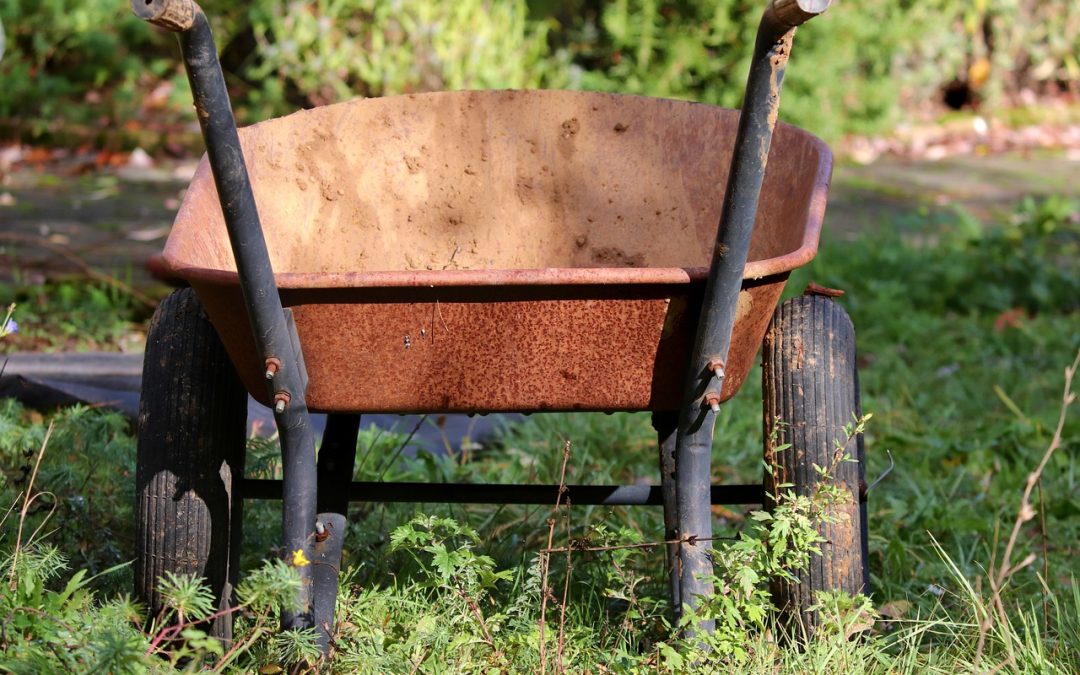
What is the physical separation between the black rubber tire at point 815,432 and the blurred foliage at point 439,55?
13.2 ft

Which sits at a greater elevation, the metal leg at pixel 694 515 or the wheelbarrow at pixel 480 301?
the wheelbarrow at pixel 480 301

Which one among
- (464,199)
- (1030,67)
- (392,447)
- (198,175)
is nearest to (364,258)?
(464,199)

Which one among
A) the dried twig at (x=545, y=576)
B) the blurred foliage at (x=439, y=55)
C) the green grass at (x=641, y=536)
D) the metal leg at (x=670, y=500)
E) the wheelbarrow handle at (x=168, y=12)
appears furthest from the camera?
the blurred foliage at (x=439, y=55)

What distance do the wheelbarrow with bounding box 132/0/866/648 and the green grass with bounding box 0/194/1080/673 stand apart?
0.12 meters

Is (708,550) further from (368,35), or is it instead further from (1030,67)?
(1030,67)

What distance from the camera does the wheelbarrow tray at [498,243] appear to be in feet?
5.71

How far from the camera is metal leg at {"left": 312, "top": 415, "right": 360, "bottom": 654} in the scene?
1.95m

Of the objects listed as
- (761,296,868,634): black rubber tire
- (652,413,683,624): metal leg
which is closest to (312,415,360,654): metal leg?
(652,413,683,624): metal leg

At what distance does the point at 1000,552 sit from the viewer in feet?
8.72

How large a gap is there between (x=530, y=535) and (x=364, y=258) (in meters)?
0.63

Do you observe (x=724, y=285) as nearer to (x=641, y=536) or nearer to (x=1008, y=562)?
(x=1008, y=562)

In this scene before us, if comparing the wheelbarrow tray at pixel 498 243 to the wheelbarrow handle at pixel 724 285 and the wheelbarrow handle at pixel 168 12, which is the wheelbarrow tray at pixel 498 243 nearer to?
the wheelbarrow handle at pixel 724 285

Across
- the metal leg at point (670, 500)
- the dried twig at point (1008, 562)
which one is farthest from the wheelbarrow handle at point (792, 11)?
the metal leg at point (670, 500)

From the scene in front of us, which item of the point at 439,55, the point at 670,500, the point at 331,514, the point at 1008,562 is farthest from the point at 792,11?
the point at 439,55
